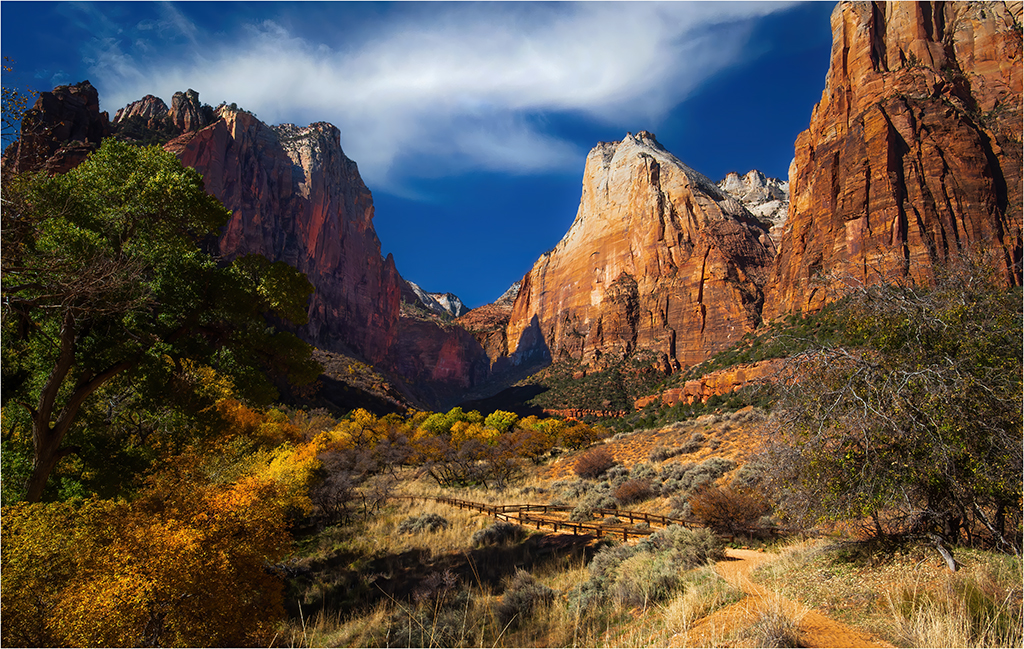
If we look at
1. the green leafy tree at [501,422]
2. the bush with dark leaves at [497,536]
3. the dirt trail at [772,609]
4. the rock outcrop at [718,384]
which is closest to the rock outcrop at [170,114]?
the green leafy tree at [501,422]

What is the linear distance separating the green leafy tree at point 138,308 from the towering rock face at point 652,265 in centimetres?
9074

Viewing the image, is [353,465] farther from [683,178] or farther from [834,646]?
[683,178]

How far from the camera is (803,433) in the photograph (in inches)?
282

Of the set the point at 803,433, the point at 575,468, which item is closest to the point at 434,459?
the point at 575,468

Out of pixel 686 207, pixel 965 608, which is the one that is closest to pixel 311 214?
pixel 686 207

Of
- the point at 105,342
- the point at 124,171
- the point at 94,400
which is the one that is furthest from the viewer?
the point at 94,400

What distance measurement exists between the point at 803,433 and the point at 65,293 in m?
10.0

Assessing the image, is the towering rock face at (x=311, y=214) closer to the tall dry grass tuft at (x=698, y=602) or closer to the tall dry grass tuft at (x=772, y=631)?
the tall dry grass tuft at (x=698, y=602)

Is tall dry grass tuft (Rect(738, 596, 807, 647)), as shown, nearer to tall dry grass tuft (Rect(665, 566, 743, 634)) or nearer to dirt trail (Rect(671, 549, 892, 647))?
dirt trail (Rect(671, 549, 892, 647))

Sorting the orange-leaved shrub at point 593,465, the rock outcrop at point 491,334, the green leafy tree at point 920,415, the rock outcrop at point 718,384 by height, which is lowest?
the orange-leaved shrub at point 593,465

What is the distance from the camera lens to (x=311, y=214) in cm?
11412

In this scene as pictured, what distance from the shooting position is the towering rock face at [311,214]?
9444cm

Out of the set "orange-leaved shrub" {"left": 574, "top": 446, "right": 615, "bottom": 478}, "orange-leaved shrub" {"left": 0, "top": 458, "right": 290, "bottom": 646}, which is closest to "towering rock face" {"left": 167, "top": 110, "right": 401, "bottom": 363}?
"orange-leaved shrub" {"left": 574, "top": 446, "right": 615, "bottom": 478}

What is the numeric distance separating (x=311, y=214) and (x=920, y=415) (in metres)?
124
